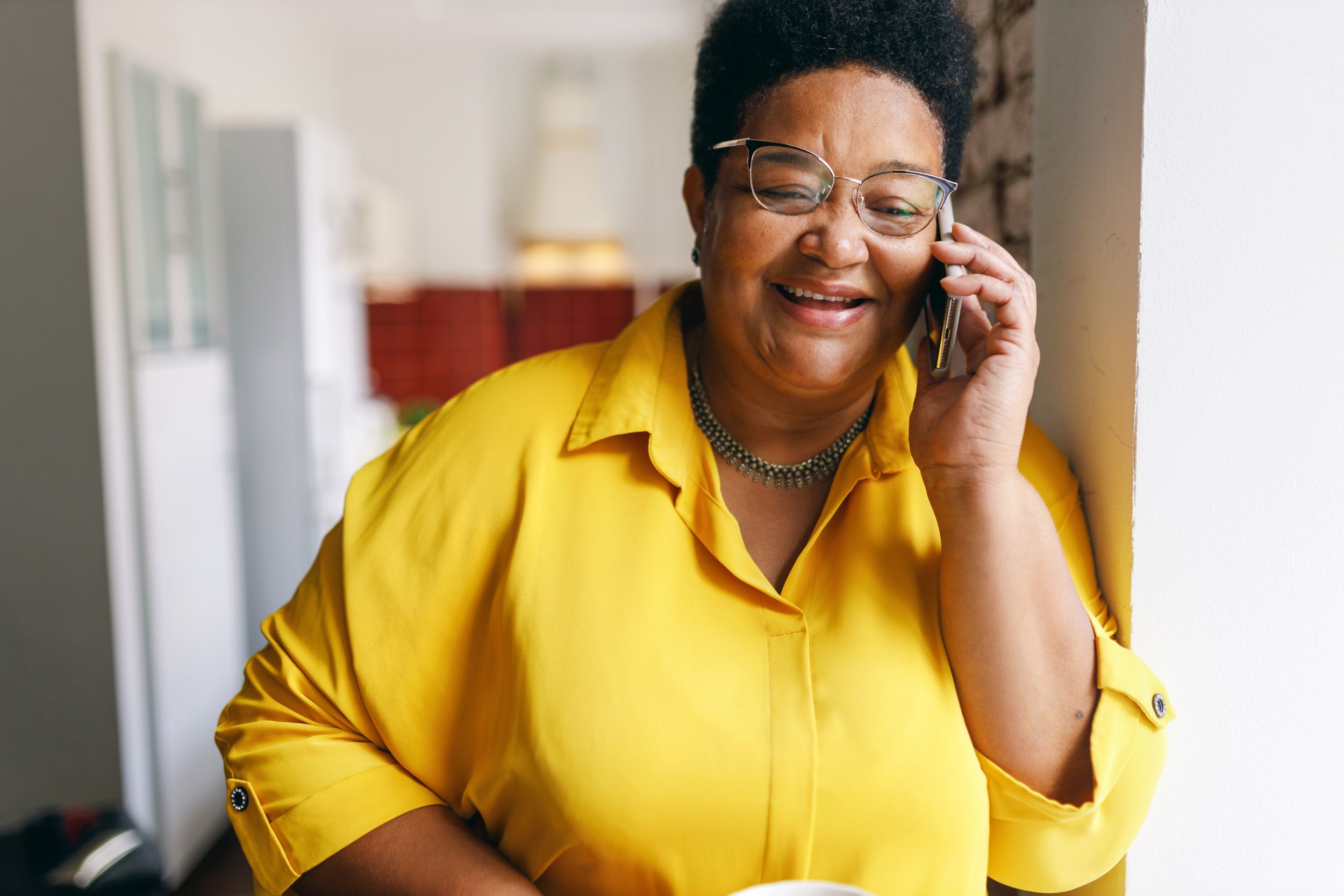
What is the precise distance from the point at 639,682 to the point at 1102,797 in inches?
17.6

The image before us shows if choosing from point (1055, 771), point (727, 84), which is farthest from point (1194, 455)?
point (727, 84)

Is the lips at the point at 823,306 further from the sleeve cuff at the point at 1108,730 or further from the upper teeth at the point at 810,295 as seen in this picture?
the sleeve cuff at the point at 1108,730

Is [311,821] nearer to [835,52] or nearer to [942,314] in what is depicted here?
[942,314]

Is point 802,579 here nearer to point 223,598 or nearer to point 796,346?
point 796,346

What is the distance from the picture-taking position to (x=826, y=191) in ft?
3.37

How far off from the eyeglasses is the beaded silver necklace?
0.80ft


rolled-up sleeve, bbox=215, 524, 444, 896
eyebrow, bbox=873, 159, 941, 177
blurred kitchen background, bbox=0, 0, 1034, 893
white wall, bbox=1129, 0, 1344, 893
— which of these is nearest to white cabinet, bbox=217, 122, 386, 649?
blurred kitchen background, bbox=0, 0, 1034, 893

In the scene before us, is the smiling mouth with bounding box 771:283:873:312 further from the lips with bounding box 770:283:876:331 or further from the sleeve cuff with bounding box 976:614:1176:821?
the sleeve cuff with bounding box 976:614:1176:821

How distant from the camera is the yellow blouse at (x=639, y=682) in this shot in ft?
3.17

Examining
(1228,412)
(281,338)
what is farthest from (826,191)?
(281,338)

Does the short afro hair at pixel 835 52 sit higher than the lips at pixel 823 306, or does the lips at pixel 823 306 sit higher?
the short afro hair at pixel 835 52

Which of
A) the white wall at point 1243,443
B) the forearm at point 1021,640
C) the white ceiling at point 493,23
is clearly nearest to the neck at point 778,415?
the forearm at point 1021,640

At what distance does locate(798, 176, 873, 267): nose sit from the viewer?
1.02 meters

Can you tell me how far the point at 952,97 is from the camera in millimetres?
1106
